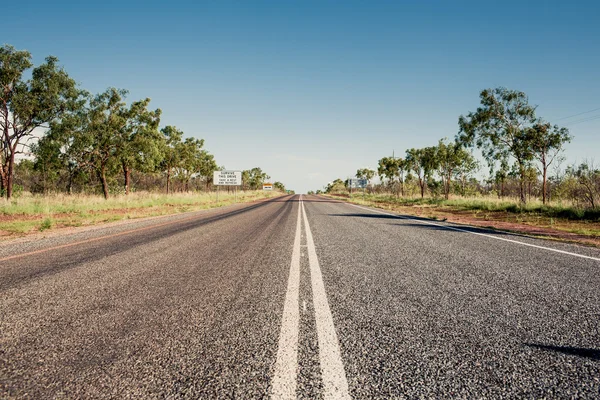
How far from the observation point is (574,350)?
1.99 meters

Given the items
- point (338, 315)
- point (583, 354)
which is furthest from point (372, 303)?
point (583, 354)

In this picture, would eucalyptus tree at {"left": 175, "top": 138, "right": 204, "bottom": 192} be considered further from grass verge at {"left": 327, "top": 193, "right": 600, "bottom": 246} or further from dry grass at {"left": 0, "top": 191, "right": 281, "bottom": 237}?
grass verge at {"left": 327, "top": 193, "right": 600, "bottom": 246}

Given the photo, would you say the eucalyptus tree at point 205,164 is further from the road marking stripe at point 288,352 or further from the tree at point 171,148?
the road marking stripe at point 288,352

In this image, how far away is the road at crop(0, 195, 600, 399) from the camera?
161cm

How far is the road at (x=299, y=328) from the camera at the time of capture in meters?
1.61

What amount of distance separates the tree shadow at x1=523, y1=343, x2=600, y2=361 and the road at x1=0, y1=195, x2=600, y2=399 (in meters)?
0.01

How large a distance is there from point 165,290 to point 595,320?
4186 mm

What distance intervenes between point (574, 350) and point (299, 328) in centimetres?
195

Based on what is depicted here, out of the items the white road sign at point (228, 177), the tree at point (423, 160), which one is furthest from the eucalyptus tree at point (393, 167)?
the white road sign at point (228, 177)

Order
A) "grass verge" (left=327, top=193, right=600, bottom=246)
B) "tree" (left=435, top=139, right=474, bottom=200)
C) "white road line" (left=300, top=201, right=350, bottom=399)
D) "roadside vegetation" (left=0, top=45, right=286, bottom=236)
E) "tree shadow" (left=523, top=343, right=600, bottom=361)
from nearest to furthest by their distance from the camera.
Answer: "white road line" (left=300, top=201, right=350, bottom=399)
"tree shadow" (left=523, top=343, right=600, bottom=361)
"grass verge" (left=327, top=193, right=600, bottom=246)
"roadside vegetation" (left=0, top=45, right=286, bottom=236)
"tree" (left=435, top=139, right=474, bottom=200)

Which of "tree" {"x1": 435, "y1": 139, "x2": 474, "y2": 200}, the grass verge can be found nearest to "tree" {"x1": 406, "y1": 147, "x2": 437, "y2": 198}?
"tree" {"x1": 435, "y1": 139, "x2": 474, "y2": 200}

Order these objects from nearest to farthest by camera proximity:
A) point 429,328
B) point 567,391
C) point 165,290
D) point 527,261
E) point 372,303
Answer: point 567,391 → point 429,328 → point 372,303 → point 165,290 → point 527,261

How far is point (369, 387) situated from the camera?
1.57 m

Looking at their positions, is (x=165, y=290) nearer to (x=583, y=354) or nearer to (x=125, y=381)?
(x=125, y=381)
